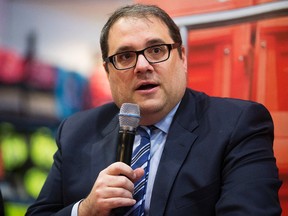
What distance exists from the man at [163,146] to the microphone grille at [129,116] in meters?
0.15

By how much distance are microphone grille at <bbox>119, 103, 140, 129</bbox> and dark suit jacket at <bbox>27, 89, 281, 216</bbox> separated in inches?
12.3

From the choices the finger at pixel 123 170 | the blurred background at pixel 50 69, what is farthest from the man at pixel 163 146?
the blurred background at pixel 50 69

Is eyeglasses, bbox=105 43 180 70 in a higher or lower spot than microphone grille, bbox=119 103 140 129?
higher

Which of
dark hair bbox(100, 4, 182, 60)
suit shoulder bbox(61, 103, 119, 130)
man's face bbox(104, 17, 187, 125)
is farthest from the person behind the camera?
suit shoulder bbox(61, 103, 119, 130)

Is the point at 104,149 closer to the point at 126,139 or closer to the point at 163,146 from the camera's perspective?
the point at 163,146

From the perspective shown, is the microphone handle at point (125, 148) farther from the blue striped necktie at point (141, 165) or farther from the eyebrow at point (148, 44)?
the eyebrow at point (148, 44)

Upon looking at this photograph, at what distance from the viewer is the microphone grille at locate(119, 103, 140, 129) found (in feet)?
4.66

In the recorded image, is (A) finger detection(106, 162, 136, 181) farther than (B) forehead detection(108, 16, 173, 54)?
No

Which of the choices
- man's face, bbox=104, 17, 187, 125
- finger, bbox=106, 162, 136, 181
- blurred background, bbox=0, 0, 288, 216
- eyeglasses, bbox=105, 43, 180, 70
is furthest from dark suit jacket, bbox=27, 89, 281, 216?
blurred background, bbox=0, 0, 288, 216

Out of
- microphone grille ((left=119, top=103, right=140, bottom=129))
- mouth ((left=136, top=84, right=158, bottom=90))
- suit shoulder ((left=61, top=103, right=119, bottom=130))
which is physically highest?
mouth ((left=136, top=84, right=158, bottom=90))

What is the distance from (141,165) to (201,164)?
10.0 inches

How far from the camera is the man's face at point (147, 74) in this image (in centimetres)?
176

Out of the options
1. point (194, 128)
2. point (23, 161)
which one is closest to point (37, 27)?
point (23, 161)

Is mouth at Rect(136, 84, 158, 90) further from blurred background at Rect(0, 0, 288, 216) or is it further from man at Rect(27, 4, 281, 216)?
blurred background at Rect(0, 0, 288, 216)
